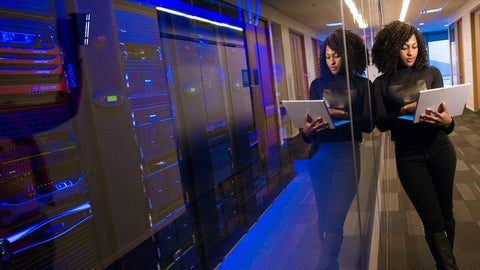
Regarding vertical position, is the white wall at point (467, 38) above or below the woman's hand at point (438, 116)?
above

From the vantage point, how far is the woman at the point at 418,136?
1.58 metres

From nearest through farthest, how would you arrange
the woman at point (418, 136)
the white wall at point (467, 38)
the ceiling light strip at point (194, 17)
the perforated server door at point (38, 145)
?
1. the perforated server door at point (38, 145)
2. the ceiling light strip at point (194, 17)
3. the woman at point (418, 136)
4. the white wall at point (467, 38)

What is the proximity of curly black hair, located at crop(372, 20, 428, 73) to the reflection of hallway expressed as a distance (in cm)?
63

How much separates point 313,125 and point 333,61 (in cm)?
25

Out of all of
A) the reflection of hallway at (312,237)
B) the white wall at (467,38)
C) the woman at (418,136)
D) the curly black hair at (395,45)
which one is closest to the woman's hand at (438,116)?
the woman at (418,136)

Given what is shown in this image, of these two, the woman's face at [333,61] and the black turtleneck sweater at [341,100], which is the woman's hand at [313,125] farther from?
the woman's face at [333,61]

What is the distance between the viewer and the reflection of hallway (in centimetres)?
159

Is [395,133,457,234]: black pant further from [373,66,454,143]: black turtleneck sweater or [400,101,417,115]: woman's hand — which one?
[400,101,417,115]: woman's hand

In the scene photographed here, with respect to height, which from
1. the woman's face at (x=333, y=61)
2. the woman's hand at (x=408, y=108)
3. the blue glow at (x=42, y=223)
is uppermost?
the woman's face at (x=333, y=61)

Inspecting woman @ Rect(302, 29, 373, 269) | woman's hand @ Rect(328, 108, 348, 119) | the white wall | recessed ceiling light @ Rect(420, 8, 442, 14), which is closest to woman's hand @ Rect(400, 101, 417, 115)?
woman @ Rect(302, 29, 373, 269)

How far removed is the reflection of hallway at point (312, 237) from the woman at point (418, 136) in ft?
1.09

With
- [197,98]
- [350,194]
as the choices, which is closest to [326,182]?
[350,194]

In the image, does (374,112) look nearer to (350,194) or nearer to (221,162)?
(350,194)

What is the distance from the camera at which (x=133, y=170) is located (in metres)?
1.06
